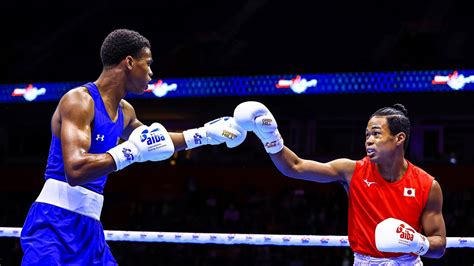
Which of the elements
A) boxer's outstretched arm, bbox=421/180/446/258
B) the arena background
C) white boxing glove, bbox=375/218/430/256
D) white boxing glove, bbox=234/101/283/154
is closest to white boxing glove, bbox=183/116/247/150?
white boxing glove, bbox=234/101/283/154

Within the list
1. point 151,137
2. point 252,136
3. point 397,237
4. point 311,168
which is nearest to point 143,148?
point 151,137

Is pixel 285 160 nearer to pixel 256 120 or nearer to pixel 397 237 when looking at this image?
pixel 256 120

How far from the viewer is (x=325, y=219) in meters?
9.74

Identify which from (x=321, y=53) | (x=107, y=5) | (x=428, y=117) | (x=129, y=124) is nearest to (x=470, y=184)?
(x=428, y=117)

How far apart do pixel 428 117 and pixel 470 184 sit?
2.11 metres

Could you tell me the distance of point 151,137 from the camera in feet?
7.61

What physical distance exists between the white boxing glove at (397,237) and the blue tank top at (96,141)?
117cm

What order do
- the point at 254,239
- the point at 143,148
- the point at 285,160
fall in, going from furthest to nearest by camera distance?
1. the point at 254,239
2. the point at 285,160
3. the point at 143,148

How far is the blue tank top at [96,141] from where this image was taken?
2.34 m

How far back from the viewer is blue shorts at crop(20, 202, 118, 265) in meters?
2.20

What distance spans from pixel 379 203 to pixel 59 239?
1412 millimetres

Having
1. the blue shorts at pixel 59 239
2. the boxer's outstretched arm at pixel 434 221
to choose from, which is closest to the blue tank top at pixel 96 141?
the blue shorts at pixel 59 239

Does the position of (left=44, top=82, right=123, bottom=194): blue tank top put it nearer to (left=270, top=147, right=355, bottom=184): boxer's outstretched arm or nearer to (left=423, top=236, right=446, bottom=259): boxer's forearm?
(left=270, top=147, right=355, bottom=184): boxer's outstretched arm

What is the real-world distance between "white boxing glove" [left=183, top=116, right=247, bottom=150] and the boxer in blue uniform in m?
0.32
